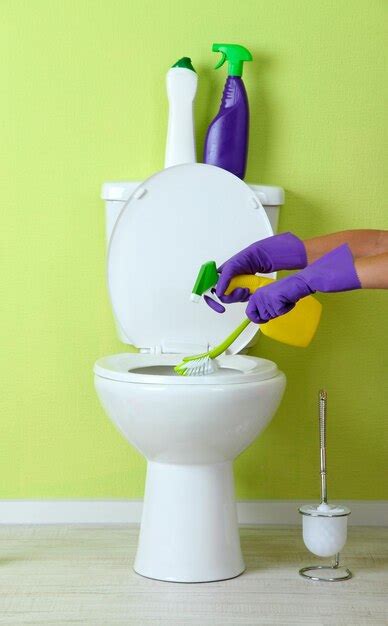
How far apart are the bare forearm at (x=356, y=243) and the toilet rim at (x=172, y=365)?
0.84 ft

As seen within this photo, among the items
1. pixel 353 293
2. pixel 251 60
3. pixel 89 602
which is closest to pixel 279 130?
pixel 251 60

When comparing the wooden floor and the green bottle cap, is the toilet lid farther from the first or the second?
the wooden floor

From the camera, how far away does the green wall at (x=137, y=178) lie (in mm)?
2326

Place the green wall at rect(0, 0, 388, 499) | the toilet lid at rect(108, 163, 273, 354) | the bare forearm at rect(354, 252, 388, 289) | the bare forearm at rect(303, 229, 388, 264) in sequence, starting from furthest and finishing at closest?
1. the green wall at rect(0, 0, 388, 499)
2. the toilet lid at rect(108, 163, 273, 354)
3. the bare forearm at rect(303, 229, 388, 264)
4. the bare forearm at rect(354, 252, 388, 289)

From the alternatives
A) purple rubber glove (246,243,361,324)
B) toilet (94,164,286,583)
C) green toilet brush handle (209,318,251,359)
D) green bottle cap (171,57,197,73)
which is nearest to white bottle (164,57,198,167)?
green bottle cap (171,57,197,73)

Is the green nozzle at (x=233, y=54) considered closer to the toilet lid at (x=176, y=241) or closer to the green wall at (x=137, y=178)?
the green wall at (x=137, y=178)

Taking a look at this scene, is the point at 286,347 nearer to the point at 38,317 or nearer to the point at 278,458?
the point at 278,458

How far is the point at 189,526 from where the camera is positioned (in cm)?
201

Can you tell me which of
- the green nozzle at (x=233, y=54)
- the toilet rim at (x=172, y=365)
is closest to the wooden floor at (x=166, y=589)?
the toilet rim at (x=172, y=365)

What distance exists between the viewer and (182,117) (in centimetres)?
228

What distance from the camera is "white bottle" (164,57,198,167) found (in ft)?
7.43

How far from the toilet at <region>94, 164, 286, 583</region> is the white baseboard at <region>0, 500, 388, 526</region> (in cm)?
35

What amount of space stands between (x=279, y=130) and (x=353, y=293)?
433 mm

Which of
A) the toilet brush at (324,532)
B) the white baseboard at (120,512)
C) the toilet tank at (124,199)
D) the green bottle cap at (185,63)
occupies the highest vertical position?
the green bottle cap at (185,63)
